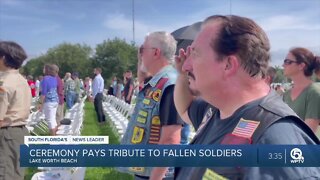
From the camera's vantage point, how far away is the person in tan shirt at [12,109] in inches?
134

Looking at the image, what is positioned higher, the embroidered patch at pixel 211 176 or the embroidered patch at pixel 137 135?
the embroidered patch at pixel 211 176

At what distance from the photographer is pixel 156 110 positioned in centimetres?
256

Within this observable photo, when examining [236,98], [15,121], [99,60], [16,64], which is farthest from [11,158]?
[99,60]

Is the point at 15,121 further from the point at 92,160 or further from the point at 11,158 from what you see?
the point at 92,160

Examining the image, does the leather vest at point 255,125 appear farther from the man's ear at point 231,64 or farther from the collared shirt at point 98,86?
the collared shirt at point 98,86

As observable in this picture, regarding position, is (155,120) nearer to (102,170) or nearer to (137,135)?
(137,135)

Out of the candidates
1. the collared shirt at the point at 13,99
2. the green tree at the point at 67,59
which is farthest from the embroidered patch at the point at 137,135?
the green tree at the point at 67,59

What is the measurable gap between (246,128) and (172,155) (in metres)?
0.58

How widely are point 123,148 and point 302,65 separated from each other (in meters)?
2.20

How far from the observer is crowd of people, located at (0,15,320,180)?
1176 mm

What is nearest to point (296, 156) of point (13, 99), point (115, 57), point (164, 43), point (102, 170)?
point (164, 43)

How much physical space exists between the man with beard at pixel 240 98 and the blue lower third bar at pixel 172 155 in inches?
1.2

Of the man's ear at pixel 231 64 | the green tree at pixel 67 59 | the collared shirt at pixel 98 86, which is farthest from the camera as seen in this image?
the green tree at pixel 67 59

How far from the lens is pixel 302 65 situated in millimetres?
3533
